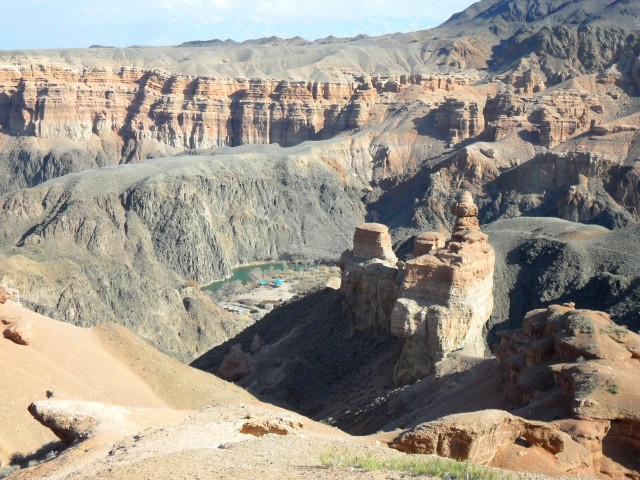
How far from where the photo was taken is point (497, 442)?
16.5 metres

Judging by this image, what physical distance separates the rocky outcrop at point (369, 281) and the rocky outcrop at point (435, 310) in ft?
12.5

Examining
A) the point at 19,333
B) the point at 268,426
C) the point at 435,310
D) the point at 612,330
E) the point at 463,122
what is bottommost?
the point at 435,310

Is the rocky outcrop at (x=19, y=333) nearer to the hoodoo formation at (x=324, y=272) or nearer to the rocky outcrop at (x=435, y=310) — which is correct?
the hoodoo formation at (x=324, y=272)

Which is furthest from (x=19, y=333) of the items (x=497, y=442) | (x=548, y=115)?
(x=548, y=115)

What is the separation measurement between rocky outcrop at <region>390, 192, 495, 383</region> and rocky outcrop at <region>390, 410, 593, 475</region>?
14.7 m

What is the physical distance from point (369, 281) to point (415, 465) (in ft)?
81.0

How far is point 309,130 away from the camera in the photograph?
120312mm

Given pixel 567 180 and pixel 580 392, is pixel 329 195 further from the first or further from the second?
pixel 580 392

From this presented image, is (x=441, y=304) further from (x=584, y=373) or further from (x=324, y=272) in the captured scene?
(x=324, y=272)

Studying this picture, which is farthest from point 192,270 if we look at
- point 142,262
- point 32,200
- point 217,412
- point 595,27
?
point 595,27

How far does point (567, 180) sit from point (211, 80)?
66.6m

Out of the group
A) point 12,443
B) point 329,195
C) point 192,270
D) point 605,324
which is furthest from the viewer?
point 329,195

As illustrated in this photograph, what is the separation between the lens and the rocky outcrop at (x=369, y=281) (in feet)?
120

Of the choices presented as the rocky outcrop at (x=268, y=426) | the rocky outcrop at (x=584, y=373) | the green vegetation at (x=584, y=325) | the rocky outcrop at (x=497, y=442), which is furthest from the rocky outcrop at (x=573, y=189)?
the rocky outcrop at (x=268, y=426)
